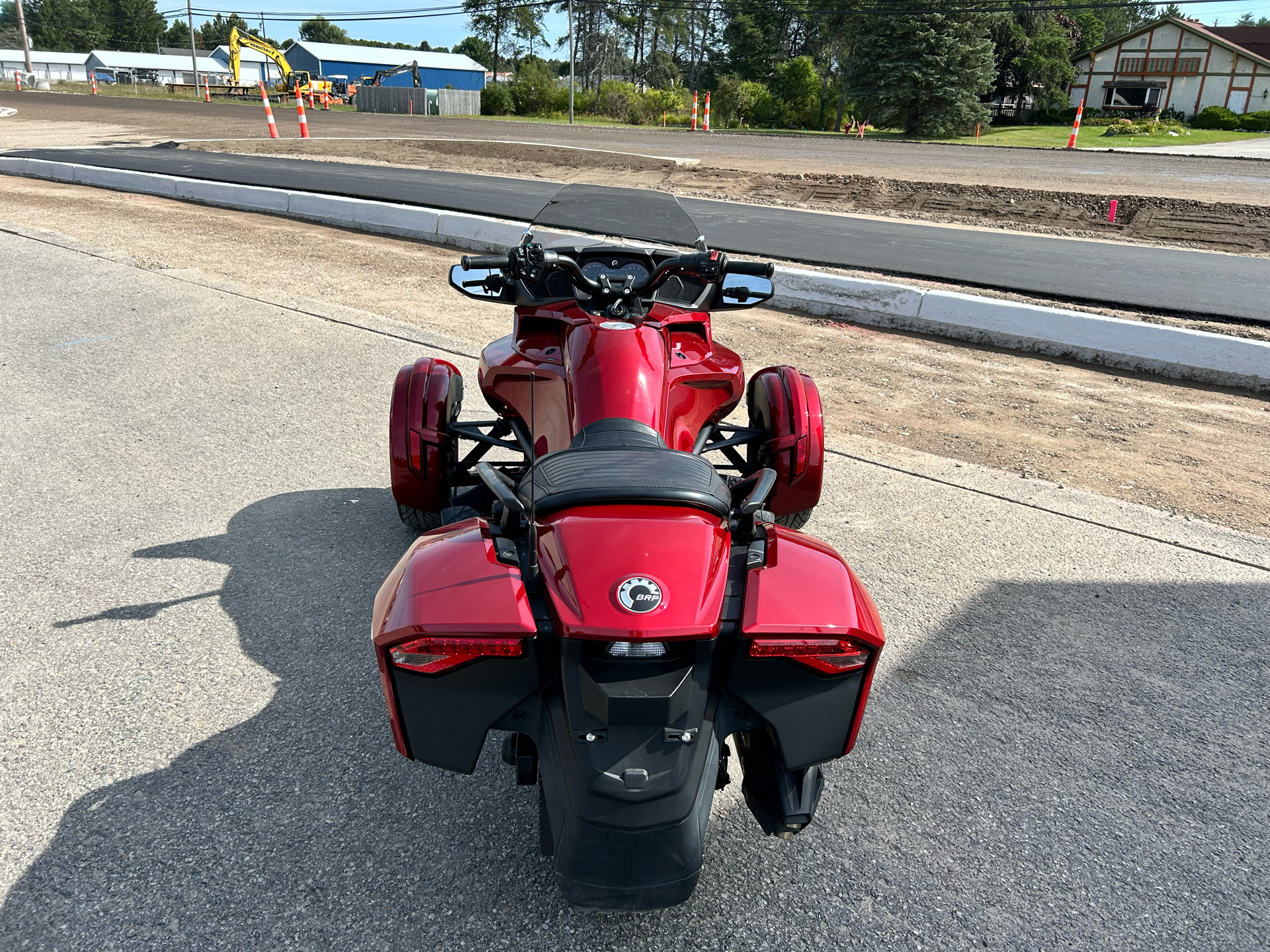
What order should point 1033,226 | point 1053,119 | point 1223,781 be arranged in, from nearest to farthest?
point 1223,781, point 1033,226, point 1053,119

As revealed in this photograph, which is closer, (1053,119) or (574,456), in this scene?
(574,456)

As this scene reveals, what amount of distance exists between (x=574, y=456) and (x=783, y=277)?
23.1 ft

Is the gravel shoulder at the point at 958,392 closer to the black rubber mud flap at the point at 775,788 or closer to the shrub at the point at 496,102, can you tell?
the black rubber mud flap at the point at 775,788

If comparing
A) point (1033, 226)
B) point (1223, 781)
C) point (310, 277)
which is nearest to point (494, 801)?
point (1223, 781)

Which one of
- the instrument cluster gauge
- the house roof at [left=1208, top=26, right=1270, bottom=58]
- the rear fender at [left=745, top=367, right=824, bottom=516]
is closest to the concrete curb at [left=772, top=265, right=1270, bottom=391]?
the rear fender at [left=745, top=367, right=824, bottom=516]

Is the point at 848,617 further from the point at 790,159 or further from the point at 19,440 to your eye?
the point at 790,159

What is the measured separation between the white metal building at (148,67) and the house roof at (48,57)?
4.09ft

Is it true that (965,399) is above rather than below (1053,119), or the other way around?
below

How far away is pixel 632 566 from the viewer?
190cm

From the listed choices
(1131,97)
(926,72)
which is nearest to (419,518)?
(926,72)

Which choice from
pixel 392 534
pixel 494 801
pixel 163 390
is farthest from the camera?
pixel 163 390

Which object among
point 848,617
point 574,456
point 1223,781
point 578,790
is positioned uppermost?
point 574,456

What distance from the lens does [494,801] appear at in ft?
8.31

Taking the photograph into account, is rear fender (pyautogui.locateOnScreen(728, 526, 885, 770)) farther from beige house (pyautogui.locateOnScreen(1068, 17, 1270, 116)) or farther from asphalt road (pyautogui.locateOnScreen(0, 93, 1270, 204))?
beige house (pyautogui.locateOnScreen(1068, 17, 1270, 116))
